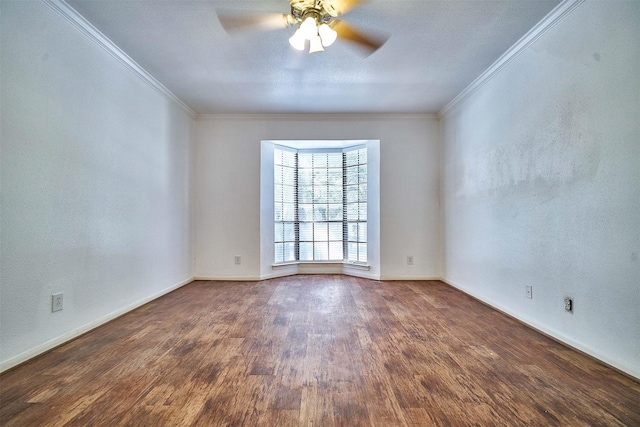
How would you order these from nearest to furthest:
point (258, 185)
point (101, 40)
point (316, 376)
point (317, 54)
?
point (316, 376), point (101, 40), point (317, 54), point (258, 185)

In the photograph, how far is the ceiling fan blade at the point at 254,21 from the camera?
231 centimetres

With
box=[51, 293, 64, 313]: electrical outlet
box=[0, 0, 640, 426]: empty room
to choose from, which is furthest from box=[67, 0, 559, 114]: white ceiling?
box=[51, 293, 64, 313]: electrical outlet

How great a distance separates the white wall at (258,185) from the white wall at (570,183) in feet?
3.89

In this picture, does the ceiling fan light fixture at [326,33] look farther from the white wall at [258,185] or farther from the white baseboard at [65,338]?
the white baseboard at [65,338]

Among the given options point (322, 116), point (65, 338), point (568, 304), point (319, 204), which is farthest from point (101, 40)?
point (568, 304)

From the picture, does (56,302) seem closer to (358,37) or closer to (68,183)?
(68,183)

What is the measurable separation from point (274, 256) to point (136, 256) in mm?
2059

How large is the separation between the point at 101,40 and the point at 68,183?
128 cm

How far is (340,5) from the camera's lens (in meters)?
2.20

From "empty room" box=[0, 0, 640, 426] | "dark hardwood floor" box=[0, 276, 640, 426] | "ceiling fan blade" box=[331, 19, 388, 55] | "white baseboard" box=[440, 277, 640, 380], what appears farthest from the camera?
"ceiling fan blade" box=[331, 19, 388, 55]

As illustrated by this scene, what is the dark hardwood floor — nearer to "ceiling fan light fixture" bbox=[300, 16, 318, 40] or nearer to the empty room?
the empty room

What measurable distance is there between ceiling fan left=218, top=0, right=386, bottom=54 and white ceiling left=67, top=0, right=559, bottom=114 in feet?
0.23

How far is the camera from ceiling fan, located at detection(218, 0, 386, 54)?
214 cm

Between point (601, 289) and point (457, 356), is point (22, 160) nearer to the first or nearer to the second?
point (457, 356)
